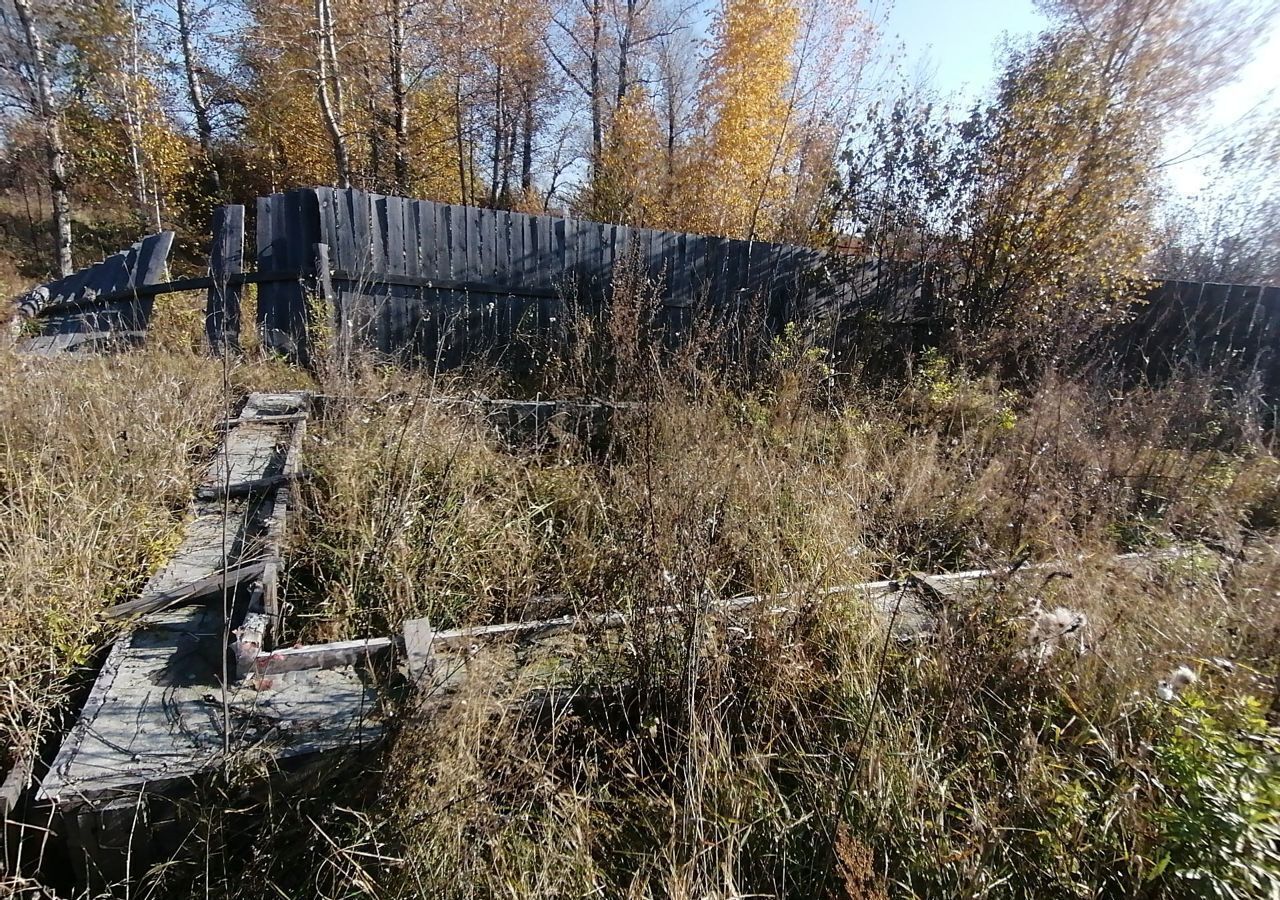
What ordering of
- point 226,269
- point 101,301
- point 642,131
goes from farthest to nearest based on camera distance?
1. point 642,131
2. point 101,301
3. point 226,269

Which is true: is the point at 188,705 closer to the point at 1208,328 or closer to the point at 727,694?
the point at 727,694

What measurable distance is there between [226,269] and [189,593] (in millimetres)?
4668

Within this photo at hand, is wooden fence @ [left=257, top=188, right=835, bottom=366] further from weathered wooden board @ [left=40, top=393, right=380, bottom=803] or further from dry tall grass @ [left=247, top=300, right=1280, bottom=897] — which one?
weathered wooden board @ [left=40, top=393, right=380, bottom=803]

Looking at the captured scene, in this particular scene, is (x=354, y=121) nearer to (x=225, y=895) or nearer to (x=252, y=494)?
(x=252, y=494)

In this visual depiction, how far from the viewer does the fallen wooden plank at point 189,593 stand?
6.73ft

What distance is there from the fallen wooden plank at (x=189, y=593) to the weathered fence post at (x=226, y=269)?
3.83 meters

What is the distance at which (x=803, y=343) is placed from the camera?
20.0 ft

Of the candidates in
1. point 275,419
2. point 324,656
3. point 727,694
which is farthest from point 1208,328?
point 275,419

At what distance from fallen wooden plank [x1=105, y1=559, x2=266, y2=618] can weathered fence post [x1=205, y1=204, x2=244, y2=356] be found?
383cm

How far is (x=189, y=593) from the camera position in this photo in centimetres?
216

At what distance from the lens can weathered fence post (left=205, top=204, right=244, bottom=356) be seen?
17.3ft

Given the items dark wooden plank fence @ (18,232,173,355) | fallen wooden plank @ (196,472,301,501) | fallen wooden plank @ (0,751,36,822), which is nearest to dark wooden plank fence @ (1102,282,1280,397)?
fallen wooden plank @ (196,472,301,501)

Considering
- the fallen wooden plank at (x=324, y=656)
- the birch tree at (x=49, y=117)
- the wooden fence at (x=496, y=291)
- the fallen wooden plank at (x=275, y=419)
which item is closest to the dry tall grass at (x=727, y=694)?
the fallen wooden plank at (x=324, y=656)

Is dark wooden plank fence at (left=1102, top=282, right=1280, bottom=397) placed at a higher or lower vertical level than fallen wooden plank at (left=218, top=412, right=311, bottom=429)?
higher
